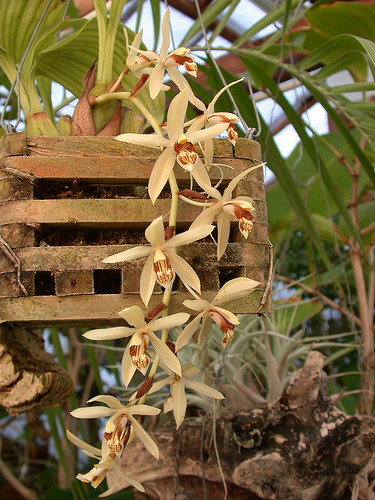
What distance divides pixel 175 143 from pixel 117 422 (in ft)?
1.02

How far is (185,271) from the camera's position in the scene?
470 mm

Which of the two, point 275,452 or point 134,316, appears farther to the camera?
point 275,452

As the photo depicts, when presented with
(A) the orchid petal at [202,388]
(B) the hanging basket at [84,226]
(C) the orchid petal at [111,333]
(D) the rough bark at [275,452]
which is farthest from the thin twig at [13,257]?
(D) the rough bark at [275,452]

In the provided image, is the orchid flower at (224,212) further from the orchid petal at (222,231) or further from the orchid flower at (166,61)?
the orchid flower at (166,61)

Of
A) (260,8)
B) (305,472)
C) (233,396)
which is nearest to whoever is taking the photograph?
(305,472)

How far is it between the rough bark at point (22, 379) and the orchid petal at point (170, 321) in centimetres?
27

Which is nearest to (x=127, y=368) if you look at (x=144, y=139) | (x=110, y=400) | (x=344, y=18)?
(x=110, y=400)

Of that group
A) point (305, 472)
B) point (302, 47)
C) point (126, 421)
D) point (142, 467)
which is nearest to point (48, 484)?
point (142, 467)

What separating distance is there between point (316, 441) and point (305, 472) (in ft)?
0.18

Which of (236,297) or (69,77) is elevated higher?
(69,77)

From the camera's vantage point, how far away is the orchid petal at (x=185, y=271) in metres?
0.47

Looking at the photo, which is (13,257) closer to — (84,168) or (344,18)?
(84,168)

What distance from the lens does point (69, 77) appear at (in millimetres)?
805

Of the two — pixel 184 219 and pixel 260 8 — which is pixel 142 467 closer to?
pixel 184 219
